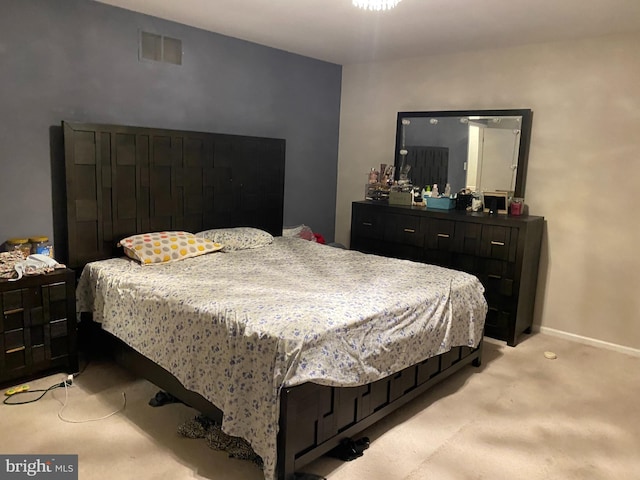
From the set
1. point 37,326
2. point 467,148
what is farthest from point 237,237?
point 467,148

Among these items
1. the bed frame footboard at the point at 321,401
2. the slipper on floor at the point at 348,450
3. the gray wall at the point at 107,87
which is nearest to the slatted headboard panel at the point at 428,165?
the gray wall at the point at 107,87

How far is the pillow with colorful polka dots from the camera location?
3.21 m

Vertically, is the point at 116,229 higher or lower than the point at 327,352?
higher

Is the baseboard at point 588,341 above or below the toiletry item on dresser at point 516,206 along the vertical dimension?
below

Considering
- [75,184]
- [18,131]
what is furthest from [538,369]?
[18,131]

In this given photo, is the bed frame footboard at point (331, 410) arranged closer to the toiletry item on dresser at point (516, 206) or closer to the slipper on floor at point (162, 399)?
the slipper on floor at point (162, 399)

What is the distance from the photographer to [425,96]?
4570 millimetres

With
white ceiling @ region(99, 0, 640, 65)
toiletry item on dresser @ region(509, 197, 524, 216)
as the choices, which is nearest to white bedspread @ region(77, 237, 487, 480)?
toiletry item on dresser @ region(509, 197, 524, 216)

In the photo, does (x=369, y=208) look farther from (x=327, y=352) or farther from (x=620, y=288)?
(x=327, y=352)

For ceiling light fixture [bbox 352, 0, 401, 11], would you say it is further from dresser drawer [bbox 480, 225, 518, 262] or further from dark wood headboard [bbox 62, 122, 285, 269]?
dresser drawer [bbox 480, 225, 518, 262]

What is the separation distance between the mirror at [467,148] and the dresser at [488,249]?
403 millimetres

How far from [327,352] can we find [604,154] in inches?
111

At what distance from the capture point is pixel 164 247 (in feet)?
10.8

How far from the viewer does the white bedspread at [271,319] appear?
2.02 m
